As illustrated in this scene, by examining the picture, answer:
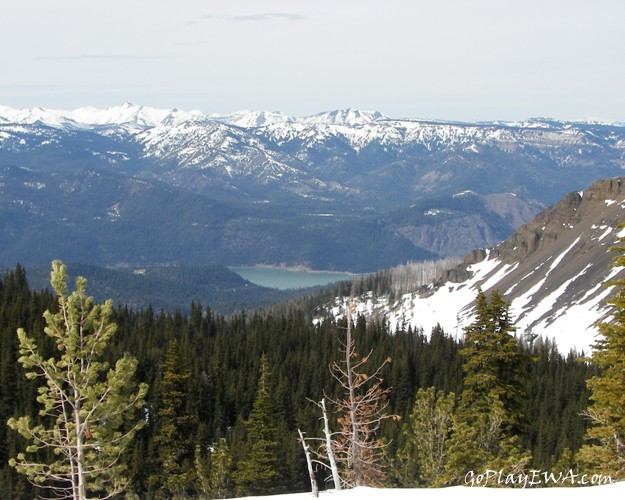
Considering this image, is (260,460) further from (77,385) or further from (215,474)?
(77,385)

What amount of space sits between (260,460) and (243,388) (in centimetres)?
3884

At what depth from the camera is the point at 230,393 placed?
101m

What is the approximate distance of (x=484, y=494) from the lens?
23.0 metres

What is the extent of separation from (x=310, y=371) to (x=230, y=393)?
19.8 metres

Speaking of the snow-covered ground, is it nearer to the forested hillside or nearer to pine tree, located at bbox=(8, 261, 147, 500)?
pine tree, located at bbox=(8, 261, 147, 500)

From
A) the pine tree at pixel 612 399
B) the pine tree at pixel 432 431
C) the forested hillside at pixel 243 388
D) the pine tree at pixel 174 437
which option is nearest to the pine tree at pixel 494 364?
the forested hillside at pixel 243 388

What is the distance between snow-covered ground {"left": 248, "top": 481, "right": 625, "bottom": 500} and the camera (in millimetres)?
22344

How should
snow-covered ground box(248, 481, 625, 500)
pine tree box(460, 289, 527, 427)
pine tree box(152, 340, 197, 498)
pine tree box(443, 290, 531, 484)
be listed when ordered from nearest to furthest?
1. snow-covered ground box(248, 481, 625, 500)
2. pine tree box(443, 290, 531, 484)
3. pine tree box(460, 289, 527, 427)
4. pine tree box(152, 340, 197, 498)

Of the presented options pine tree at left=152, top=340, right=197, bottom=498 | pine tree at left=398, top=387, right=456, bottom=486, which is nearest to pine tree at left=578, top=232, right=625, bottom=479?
pine tree at left=398, top=387, right=456, bottom=486

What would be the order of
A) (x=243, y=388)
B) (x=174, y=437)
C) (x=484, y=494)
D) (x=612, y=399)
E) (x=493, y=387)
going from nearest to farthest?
(x=484, y=494) < (x=612, y=399) < (x=493, y=387) < (x=174, y=437) < (x=243, y=388)

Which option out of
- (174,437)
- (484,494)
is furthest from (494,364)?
(174,437)

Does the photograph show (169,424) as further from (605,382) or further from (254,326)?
(254,326)

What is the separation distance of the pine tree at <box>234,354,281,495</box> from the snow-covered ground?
1620 inches

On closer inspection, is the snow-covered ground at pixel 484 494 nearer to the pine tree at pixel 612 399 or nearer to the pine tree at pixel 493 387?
the pine tree at pixel 612 399
